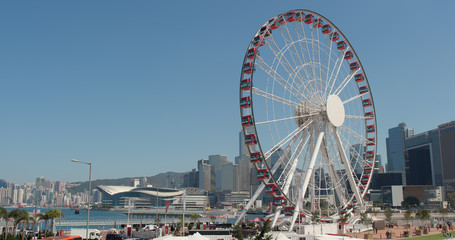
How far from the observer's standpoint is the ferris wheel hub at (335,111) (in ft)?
200

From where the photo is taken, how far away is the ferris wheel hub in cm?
6094

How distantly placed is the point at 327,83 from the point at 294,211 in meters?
19.2

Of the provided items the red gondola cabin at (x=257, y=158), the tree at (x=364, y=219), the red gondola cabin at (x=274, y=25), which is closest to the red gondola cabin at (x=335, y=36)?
the red gondola cabin at (x=274, y=25)

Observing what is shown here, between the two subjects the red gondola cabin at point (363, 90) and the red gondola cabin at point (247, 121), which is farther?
the red gondola cabin at point (363, 90)

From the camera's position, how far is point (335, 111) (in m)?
62.2

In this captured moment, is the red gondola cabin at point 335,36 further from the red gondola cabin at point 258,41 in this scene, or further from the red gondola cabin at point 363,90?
the red gondola cabin at point 258,41

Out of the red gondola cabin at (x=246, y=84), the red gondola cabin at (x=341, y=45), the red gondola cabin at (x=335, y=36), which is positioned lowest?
the red gondola cabin at (x=246, y=84)

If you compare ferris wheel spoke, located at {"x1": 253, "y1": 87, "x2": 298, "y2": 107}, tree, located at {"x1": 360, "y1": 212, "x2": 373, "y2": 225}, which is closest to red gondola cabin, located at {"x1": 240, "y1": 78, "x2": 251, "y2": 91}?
ferris wheel spoke, located at {"x1": 253, "y1": 87, "x2": 298, "y2": 107}

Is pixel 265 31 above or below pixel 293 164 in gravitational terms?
above

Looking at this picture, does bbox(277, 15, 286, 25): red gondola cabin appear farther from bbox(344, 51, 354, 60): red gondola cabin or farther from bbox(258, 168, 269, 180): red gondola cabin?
bbox(258, 168, 269, 180): red gondola cabin

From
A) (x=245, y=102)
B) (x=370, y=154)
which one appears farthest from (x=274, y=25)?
(x=370, y=154)

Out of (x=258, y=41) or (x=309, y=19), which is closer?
(x=258, y=41)

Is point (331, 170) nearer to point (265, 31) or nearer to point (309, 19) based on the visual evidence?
point (309, 19)

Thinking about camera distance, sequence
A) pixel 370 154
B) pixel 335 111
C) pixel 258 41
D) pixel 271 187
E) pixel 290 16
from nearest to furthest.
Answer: pixel 271 187, pixel 258 41, pixel 290 16, pixel 335 111, pixel 370 154
